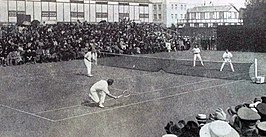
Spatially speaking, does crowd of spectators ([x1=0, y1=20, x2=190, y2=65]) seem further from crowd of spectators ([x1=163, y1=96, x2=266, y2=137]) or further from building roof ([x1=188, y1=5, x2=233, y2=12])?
crowd of spectators ([x1=163, y1=96, x2=266, y2=137])

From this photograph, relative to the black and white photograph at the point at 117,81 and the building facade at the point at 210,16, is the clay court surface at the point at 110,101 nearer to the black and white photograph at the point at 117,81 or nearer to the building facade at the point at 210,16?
the black and white photograph at the point at 117,81

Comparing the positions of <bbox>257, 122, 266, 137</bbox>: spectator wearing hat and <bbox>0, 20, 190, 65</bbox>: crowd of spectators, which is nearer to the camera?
<bbox>257, 122, 266, 137</bbox>: spectator wearing hat

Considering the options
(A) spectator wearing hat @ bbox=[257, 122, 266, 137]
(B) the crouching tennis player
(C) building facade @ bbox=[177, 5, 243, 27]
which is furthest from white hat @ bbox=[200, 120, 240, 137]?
(B) the crouching tennis player

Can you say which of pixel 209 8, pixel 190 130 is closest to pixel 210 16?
pixel 209 8

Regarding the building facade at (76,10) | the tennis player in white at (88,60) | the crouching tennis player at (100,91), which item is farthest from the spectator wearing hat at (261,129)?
the crouching tennis player at (100,91)

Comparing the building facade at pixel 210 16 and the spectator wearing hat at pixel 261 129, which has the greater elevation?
the building facade at pixel 210 16

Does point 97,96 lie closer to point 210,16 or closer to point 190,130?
point 210,16

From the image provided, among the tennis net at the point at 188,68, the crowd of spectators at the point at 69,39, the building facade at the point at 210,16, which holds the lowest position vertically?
the tennis net at the point at 188,68
